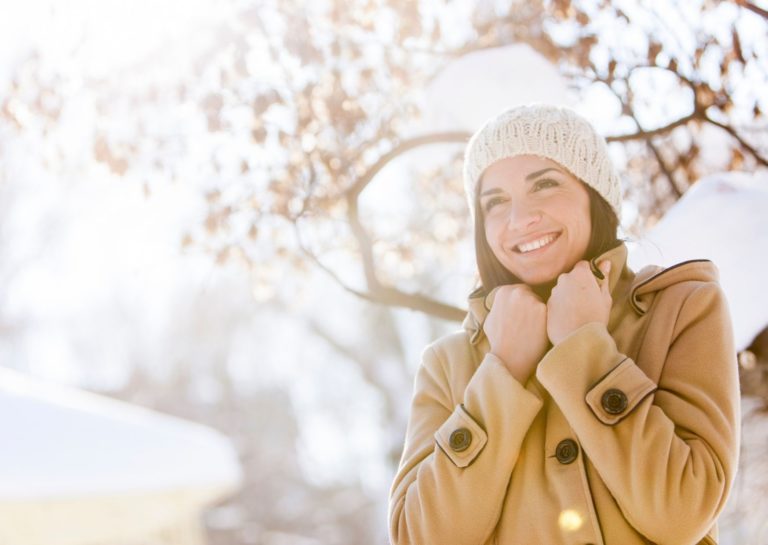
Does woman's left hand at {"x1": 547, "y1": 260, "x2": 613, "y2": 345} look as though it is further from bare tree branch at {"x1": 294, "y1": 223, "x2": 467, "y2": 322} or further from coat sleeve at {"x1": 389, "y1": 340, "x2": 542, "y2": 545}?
bare tree branch at {"x1": 294, "y1": 223, "x2": 467, "y2": 322}

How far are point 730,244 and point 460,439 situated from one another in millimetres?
1417

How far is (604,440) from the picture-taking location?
143 centimetres

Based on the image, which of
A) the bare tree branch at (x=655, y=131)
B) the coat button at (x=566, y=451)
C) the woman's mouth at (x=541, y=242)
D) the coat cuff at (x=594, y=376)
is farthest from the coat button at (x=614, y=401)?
the bare tree branch at (x=655, y=131)

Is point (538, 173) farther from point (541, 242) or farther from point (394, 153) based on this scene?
point (394, 153)

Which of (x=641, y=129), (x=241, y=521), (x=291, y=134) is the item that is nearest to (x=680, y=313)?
(x=641, y=129)

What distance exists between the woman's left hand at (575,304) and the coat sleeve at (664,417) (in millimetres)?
39

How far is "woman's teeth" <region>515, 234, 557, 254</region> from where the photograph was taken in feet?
5.55

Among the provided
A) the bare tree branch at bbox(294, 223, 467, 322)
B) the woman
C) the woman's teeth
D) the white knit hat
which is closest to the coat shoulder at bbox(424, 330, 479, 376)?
the woman

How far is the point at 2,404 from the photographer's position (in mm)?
4277

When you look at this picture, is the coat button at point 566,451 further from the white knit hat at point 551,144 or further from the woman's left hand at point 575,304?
the white knit hat at point 551,144

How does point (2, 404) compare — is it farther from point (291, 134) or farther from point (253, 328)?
point (253, 328)

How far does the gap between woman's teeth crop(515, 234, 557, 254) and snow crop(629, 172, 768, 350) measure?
94cm

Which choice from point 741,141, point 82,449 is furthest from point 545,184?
point 82,449

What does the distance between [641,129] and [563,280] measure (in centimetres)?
216
